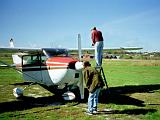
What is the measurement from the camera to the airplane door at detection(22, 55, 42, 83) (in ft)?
37.7

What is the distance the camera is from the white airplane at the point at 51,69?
998cm

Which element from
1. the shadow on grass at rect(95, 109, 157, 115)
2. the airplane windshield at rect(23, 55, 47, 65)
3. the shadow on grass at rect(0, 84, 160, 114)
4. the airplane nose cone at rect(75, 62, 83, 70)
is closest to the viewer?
the shadow on grass at rect(95, 109, 157, 115)

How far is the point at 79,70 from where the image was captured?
32.6ft

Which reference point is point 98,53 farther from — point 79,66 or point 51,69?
point 51,69

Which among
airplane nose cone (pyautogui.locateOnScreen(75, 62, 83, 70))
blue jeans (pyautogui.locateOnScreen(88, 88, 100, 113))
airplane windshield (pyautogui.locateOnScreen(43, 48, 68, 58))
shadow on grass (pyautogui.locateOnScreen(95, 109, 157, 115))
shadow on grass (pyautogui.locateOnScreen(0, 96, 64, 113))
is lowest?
shadow on grass (pyautogui.locateOnScreen(95, 109, 157, 115))

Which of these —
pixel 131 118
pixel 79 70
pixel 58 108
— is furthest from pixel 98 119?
pixel 79 70

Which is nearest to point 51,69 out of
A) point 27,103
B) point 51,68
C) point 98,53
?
point 51,68

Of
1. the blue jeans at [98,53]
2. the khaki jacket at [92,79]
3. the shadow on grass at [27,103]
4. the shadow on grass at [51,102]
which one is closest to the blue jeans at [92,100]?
the khaki jacket at [92,79]

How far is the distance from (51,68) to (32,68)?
136 cm

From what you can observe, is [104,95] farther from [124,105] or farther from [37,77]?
[37,77]

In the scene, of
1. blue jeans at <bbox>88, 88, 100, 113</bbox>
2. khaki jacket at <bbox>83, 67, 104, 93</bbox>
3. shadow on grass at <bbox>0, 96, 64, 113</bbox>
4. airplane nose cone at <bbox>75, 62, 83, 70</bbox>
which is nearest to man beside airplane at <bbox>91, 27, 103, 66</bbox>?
airplane nose cone at <bbox>75, 62, 83, 70</bbox>

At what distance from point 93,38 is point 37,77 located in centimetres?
367

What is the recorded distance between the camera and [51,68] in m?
10.7

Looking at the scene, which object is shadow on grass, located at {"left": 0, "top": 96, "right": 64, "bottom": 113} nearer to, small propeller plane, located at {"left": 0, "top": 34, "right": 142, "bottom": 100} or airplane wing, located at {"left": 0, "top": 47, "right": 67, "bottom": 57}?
small propeller plane, located at {"left": 0, "top": 34, "right": 142, "bottom": 100}
